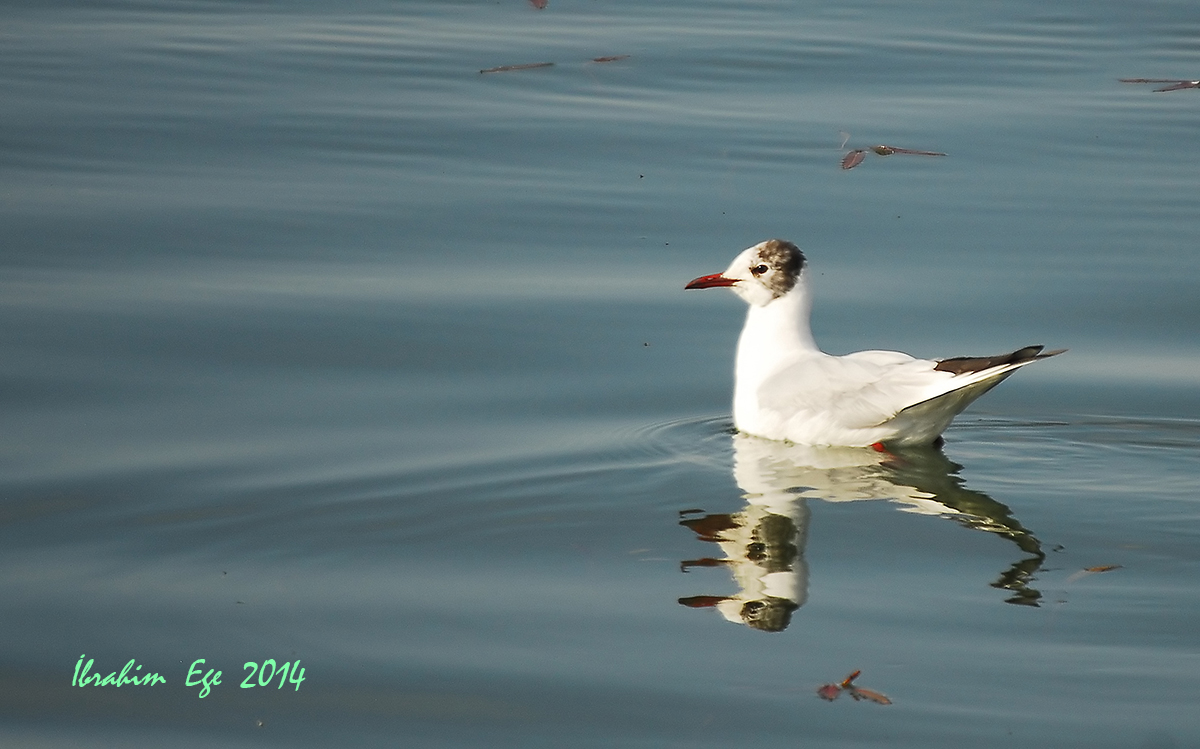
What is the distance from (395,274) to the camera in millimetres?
11234

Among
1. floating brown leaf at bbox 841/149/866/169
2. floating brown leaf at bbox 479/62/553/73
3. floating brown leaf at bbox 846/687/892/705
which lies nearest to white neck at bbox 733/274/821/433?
floating brown leaf at bbox 846/687/892/705

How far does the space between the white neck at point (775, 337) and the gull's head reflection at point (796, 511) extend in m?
0.54

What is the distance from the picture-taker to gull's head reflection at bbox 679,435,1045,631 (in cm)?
665

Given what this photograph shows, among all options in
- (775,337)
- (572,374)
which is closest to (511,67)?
(572,374)

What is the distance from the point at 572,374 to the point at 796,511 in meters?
2.52

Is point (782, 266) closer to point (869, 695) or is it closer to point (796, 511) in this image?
point (796, 511)

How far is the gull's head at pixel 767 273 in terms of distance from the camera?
966 centimetres

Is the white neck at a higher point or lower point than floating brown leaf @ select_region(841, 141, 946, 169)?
lower

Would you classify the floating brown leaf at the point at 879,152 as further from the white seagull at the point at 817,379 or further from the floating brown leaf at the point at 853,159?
the white seagull at the point at 817,379

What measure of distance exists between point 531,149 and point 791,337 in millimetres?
4893

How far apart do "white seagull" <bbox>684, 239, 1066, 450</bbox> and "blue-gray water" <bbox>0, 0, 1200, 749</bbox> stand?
252 mm

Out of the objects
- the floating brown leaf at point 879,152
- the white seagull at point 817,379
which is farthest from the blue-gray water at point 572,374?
the white seagull at point 817,379

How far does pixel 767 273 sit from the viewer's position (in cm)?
970

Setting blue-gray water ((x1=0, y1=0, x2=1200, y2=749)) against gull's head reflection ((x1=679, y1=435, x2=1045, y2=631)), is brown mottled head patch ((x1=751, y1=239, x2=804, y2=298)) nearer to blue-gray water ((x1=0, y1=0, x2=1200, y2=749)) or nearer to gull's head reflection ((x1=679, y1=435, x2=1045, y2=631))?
blue-gray water ((x1=0, y1=0, x2=1200, y2=749))
